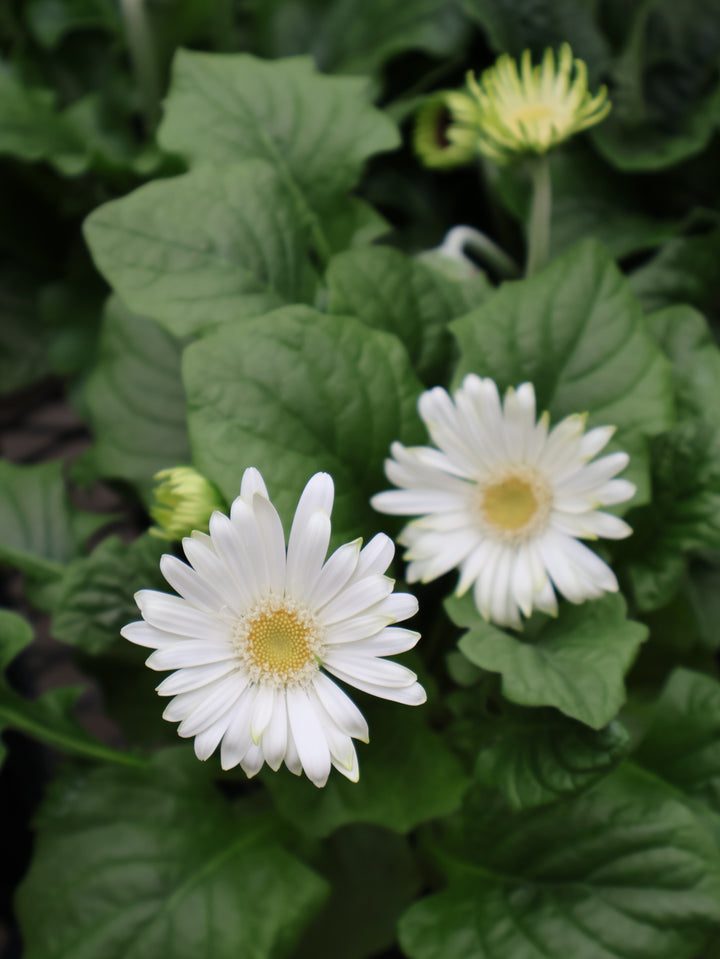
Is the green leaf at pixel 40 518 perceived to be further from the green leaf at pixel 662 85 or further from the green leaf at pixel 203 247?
the green leaf at pixel 662 85

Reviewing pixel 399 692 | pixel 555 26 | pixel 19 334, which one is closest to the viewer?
pixel 399 692

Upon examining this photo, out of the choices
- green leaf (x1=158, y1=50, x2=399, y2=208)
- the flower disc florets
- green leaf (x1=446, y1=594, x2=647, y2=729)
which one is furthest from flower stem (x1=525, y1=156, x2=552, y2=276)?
green leaf (x1=446, y1=594, x2=647, y2=729)

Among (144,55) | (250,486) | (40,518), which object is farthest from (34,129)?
(250,486)

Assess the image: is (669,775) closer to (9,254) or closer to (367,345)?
(367,345)

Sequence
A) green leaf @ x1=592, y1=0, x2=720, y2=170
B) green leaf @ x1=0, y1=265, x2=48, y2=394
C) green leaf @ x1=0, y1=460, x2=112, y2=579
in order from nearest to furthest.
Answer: green leaf @ x1=0, y1=460, x2=112, y2=579 → green leaf @ x1=592, y1=0, x2=720, y2=170 → green leaf @ x1=0, y1=265, x2=48, y2=394

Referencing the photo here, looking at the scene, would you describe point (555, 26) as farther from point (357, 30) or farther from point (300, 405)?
point (300, 405)

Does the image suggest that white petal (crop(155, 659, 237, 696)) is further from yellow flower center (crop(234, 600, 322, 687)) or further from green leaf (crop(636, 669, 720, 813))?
green leaf (crop(636, 669, 720, 813))

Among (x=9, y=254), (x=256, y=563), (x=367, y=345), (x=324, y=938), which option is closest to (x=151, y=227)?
(x=367, y=345)
